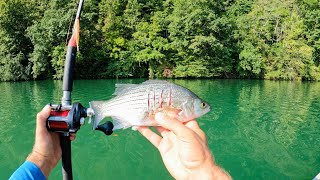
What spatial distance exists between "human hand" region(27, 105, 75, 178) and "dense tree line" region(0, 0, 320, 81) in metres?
36.4

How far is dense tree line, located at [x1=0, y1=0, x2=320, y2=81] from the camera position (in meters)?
38.3

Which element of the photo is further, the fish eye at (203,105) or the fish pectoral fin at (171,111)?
the fish eye at (203,105)

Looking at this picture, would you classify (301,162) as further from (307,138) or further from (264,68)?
(264,68)

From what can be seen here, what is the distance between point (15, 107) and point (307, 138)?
1541cm

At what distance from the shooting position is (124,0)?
4238 cm

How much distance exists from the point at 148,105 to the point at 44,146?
0.90 meters

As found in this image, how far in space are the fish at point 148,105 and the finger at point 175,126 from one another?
9.8 inches

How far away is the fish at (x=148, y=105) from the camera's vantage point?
2740mm

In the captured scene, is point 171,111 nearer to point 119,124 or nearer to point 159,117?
point 159,117

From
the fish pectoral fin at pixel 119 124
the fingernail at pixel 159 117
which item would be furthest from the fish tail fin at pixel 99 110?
the fingernail at pixel 159 117

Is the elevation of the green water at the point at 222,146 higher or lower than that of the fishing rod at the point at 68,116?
lower

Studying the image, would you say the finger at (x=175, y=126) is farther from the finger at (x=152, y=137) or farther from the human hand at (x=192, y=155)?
the finger at (x=152, y=137)

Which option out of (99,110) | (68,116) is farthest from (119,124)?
(68,116)

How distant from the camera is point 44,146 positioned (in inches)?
94.4
